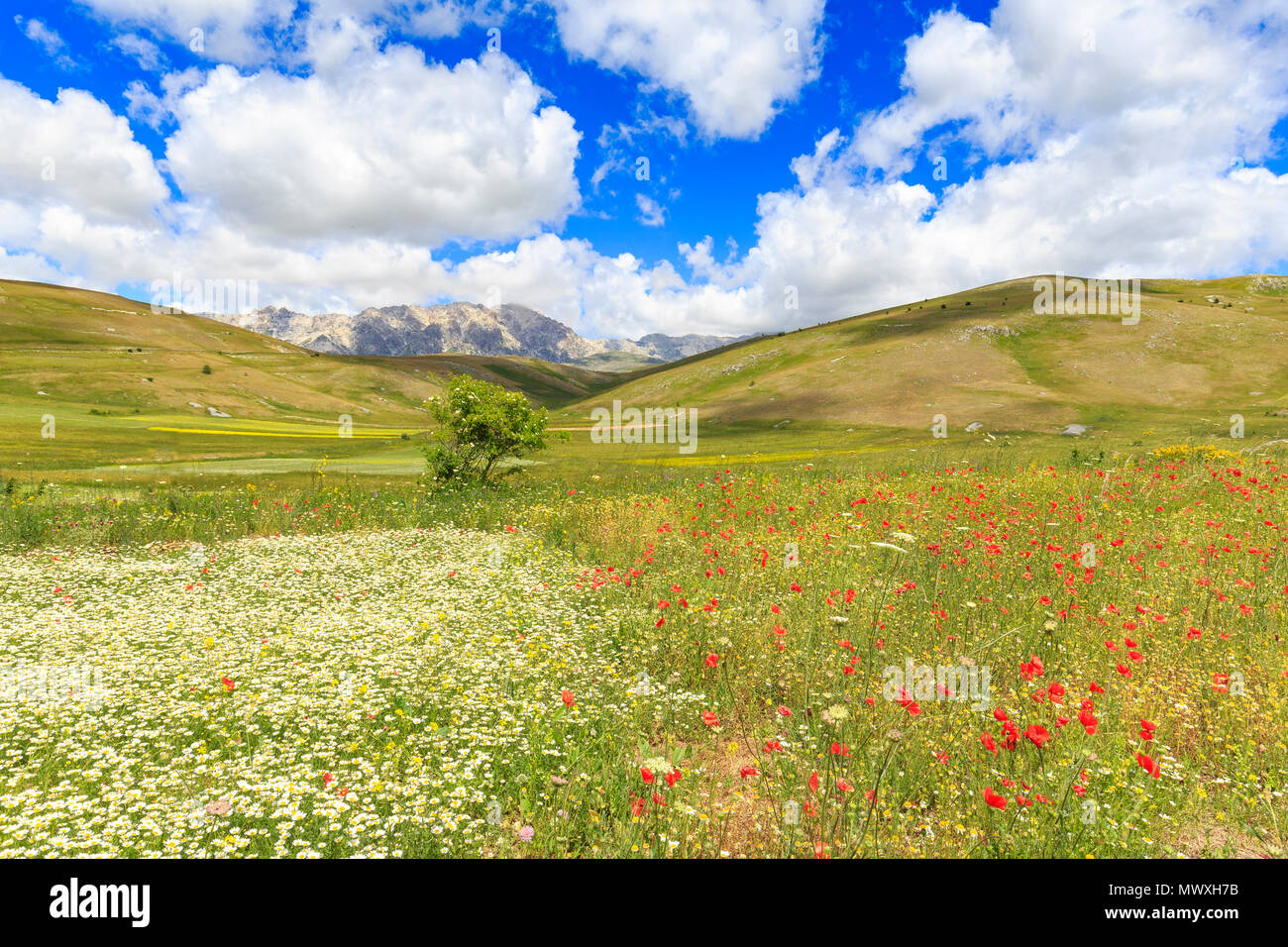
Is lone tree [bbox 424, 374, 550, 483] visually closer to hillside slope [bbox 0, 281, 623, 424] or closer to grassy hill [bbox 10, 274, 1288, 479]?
grassy hill [bbox 10, 274, 1288, 479]

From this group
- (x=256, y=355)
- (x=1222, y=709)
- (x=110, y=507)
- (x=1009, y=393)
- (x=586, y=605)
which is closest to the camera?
(x=1222, y=709)

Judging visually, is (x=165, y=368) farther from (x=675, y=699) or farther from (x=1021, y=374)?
(x=1021, y=374)

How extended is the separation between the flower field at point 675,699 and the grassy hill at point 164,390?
34.7 m

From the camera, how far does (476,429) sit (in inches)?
816

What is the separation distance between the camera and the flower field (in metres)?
4.05

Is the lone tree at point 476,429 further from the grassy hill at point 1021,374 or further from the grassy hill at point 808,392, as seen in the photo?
the grassy hill at point 1021,374

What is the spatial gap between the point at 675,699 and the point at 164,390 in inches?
4478

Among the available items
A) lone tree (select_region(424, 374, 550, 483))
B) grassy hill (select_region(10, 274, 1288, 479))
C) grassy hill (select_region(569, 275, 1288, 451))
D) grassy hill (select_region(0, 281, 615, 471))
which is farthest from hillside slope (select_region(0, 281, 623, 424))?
grassy hill (select_region(569, 275, 1288, 451))

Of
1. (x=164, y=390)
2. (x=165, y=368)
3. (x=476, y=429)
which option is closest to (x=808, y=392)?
(x=476, y=429)

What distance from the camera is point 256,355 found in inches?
6467

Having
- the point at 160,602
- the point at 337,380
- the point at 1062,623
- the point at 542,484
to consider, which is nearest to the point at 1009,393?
the point at 542,484

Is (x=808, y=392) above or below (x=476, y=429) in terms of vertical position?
above
